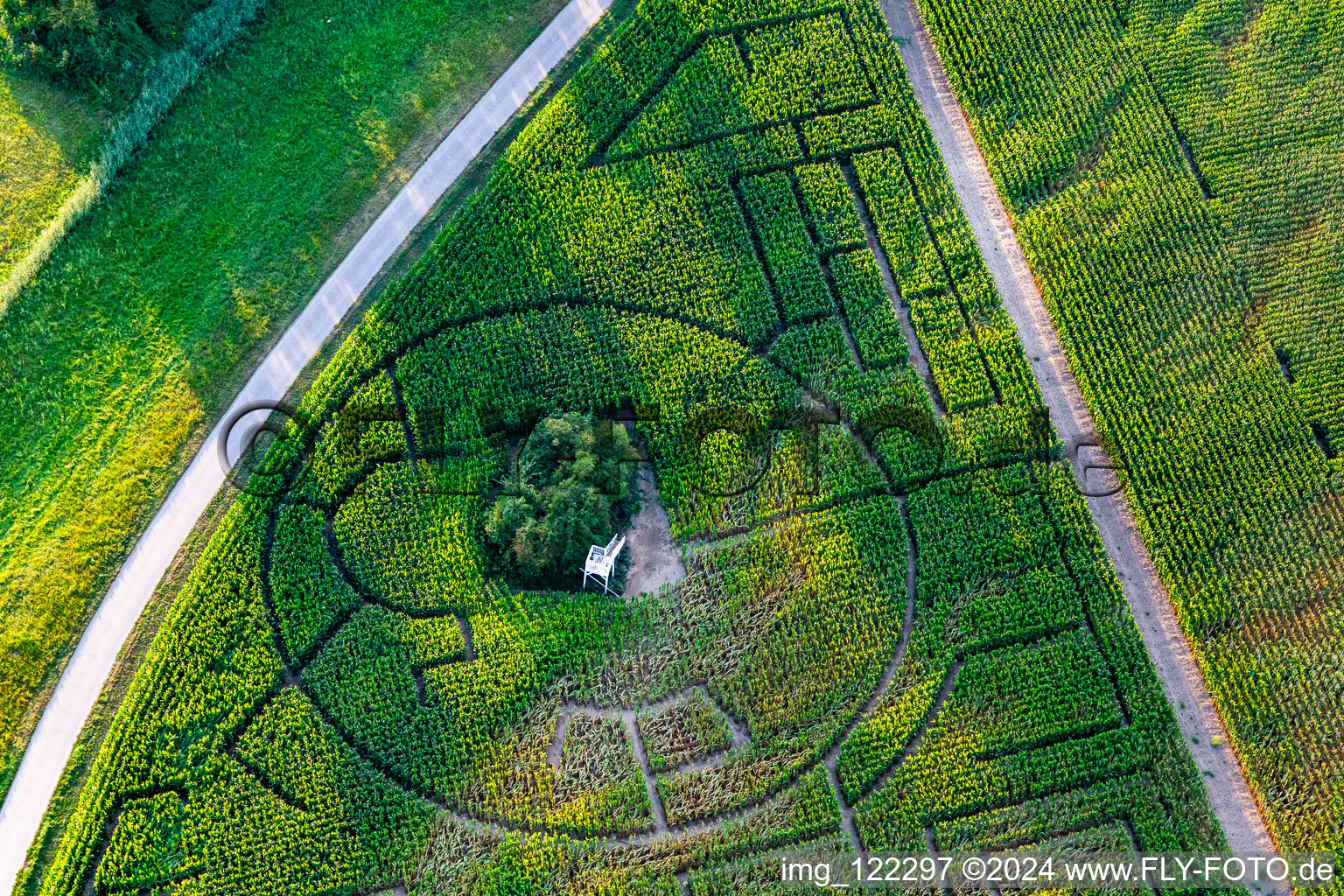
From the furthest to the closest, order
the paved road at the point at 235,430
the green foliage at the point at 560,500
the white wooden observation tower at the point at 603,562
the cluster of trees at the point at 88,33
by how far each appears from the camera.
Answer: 1. the cluster of trees at the point at 88,33
2. the white wooden observation tower at the point at 603,562
3. the green foliage at the point at 560,500
4. the paved road at the point at 235,430

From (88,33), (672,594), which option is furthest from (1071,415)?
(88,33)

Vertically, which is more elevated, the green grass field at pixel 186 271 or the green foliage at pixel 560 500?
the green grass field at pixel 186 271

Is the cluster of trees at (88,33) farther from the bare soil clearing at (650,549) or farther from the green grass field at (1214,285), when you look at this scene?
the green grass field at (1214,285)


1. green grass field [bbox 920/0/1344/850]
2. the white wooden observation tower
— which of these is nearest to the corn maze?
the white wooden observation tower

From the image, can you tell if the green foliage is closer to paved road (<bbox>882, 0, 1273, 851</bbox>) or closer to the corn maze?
the corn maze

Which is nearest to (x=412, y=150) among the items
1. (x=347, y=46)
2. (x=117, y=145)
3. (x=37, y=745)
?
(x=347, y=46)

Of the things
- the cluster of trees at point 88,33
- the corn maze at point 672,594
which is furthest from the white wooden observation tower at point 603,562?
the cluster of trees at point 88,33

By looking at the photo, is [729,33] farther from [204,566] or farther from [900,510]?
[204,566]

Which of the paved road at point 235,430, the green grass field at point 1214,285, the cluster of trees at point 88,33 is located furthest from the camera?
the cluster of trees at point 88,33
